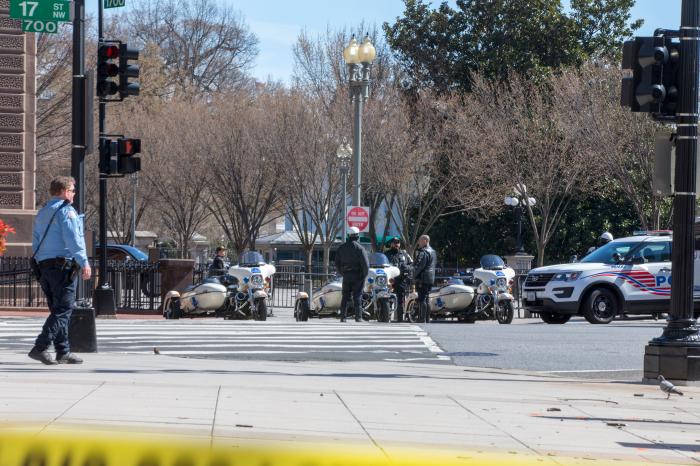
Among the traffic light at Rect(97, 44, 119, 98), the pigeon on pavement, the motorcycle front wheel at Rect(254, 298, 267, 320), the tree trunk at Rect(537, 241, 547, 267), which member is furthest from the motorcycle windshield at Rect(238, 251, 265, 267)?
the tree trunk at Rect(537, 241, 547, 267)

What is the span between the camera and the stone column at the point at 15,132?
28.9 meters

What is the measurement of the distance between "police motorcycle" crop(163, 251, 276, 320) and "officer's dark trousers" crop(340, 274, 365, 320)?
5.57 ft

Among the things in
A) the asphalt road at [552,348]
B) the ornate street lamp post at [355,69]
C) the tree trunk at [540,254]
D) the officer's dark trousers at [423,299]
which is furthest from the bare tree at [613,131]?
the asphalt road at [552,348]

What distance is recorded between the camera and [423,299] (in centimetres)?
2462

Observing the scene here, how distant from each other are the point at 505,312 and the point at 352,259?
406cm

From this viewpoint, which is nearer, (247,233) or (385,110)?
(385,110)

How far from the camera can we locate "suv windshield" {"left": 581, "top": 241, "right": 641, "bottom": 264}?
1007 inches

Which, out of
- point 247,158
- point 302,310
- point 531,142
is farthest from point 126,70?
point 247,158

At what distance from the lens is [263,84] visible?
54625 millimetres

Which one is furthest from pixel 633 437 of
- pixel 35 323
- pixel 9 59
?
pixel 9 59

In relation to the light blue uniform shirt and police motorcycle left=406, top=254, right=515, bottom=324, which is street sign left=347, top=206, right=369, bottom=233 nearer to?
police motorcycle left=406, top=254, right=515, bottom=324

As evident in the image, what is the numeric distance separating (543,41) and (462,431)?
44.9 metres

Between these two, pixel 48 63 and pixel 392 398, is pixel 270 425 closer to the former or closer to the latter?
pixel 392 398

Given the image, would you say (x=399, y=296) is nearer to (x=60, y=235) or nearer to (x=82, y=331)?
(x=82, y=331)
